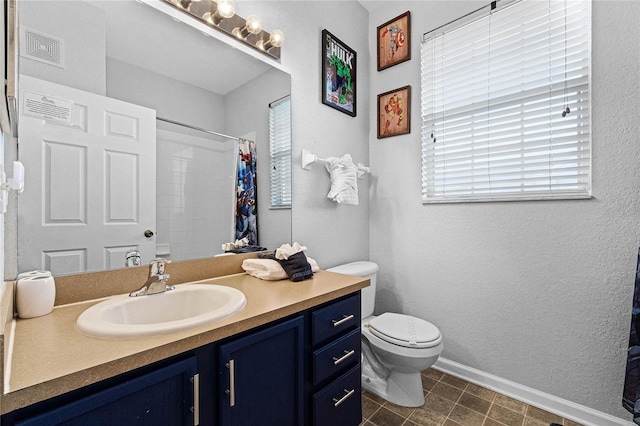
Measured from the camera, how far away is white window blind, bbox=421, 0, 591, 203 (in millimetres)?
1567

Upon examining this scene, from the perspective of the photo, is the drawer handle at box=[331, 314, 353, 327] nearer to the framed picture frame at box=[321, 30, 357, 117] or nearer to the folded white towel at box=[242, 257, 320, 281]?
the folded white towel at box=[242, 257, 320, 281]

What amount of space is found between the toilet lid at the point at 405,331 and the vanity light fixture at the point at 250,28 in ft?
5.82

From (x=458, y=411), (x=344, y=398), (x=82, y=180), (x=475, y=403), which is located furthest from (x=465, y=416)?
(x=82, y=180)

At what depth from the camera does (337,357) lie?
125cm

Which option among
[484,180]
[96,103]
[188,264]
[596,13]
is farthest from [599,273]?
[96,103]

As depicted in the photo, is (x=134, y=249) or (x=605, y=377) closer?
(x=134, y=249)

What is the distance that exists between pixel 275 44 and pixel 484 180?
1517 millimetres

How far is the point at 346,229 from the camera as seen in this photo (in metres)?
A: 2.21

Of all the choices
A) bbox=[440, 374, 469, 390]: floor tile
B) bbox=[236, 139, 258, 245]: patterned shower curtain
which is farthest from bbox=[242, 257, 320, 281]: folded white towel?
bbox=[440, 374, 469, 390]: floor tile

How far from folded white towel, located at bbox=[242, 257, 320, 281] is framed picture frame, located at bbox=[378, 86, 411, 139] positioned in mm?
1429

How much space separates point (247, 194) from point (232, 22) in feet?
2.91

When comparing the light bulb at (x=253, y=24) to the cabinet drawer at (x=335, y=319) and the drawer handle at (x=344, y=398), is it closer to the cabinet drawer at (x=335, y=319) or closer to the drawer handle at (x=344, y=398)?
the cabinet drawer at (x=335, y=319)

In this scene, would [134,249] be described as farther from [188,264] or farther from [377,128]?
[377,128]

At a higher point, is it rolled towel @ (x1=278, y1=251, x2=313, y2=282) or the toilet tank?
rolled towel @ (x1=278, y1=251, x2=313, y2=282)
